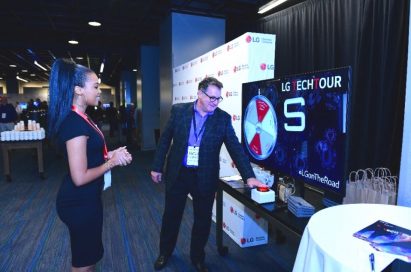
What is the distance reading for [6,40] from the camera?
7.19 m

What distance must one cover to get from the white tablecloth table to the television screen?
0.22 metres

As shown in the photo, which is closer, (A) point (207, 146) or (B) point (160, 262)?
(A) point (207, 146)

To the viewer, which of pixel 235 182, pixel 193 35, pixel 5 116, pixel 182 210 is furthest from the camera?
pixel 5 116

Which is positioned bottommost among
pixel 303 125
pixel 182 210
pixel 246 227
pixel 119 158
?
pixel 246 227

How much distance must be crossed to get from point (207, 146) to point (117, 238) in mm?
1526

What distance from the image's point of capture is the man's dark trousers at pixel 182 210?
2.25m

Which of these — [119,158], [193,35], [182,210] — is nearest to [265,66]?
[182,210]

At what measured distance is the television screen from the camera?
1.56m

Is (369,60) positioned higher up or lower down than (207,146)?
higher up

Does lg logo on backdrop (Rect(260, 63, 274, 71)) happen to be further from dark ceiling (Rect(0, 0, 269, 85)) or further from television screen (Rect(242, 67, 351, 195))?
dark ceiling (Rect(0, 0, 269, 85))

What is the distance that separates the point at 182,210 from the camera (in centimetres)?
235

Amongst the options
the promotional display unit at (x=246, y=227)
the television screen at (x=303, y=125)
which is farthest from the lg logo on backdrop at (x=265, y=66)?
the promotional display unit at (x=246, y=227)

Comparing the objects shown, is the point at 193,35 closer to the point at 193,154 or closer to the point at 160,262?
the point at 193,154

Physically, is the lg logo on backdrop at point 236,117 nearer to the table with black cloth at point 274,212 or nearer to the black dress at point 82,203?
the table with black cloth at point 274,212
